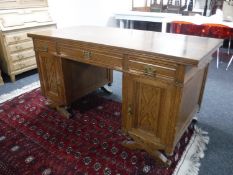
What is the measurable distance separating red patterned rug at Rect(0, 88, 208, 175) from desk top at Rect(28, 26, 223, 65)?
2.56 ft

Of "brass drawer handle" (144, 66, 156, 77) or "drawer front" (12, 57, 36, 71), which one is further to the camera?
"drawer front" (12, 57, 36, 71)

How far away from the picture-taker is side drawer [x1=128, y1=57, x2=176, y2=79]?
1266 mm

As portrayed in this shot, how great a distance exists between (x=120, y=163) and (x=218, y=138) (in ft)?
2.90

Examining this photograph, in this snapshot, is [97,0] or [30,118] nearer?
[30,118]

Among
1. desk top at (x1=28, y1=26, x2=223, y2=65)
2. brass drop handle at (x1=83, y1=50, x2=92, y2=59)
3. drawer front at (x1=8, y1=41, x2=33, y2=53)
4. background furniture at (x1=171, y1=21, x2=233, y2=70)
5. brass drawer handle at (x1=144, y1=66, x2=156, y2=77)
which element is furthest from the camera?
background furniture at (x1=171, y1=21, x2=233, y2=70)

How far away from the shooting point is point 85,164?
1534 millimetres

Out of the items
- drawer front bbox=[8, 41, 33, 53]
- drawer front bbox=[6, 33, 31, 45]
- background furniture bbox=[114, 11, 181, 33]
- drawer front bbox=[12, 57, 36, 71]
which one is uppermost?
background furniture bbox=[114, 11, 181, 33]

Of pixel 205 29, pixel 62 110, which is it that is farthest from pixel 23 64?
pixel 205 29

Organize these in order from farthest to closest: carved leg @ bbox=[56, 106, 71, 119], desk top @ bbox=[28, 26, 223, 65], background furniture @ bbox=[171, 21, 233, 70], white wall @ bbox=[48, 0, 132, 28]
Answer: white wall @ bbox=[48, 0, 132, 28], background furniture @ bbox=[171, 21, 233, 70], carved leg @ bbox=[56, 106, 71, 119], desk top @ bbox=[28, 26, 223, 65]

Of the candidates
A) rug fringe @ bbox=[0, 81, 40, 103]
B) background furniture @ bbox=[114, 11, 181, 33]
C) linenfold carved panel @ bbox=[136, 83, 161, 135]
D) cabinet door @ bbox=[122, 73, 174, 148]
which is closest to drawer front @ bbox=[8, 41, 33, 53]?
rug fringe @ bbox=[0, 81, 40, 103]

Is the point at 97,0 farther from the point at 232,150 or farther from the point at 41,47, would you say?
the point at 232,150

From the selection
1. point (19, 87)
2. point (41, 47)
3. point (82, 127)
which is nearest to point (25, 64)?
point (19, 87)

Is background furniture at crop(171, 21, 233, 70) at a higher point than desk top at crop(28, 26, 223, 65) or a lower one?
lower

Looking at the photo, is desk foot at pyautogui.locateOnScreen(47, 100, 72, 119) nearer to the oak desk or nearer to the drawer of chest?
the oak desk
